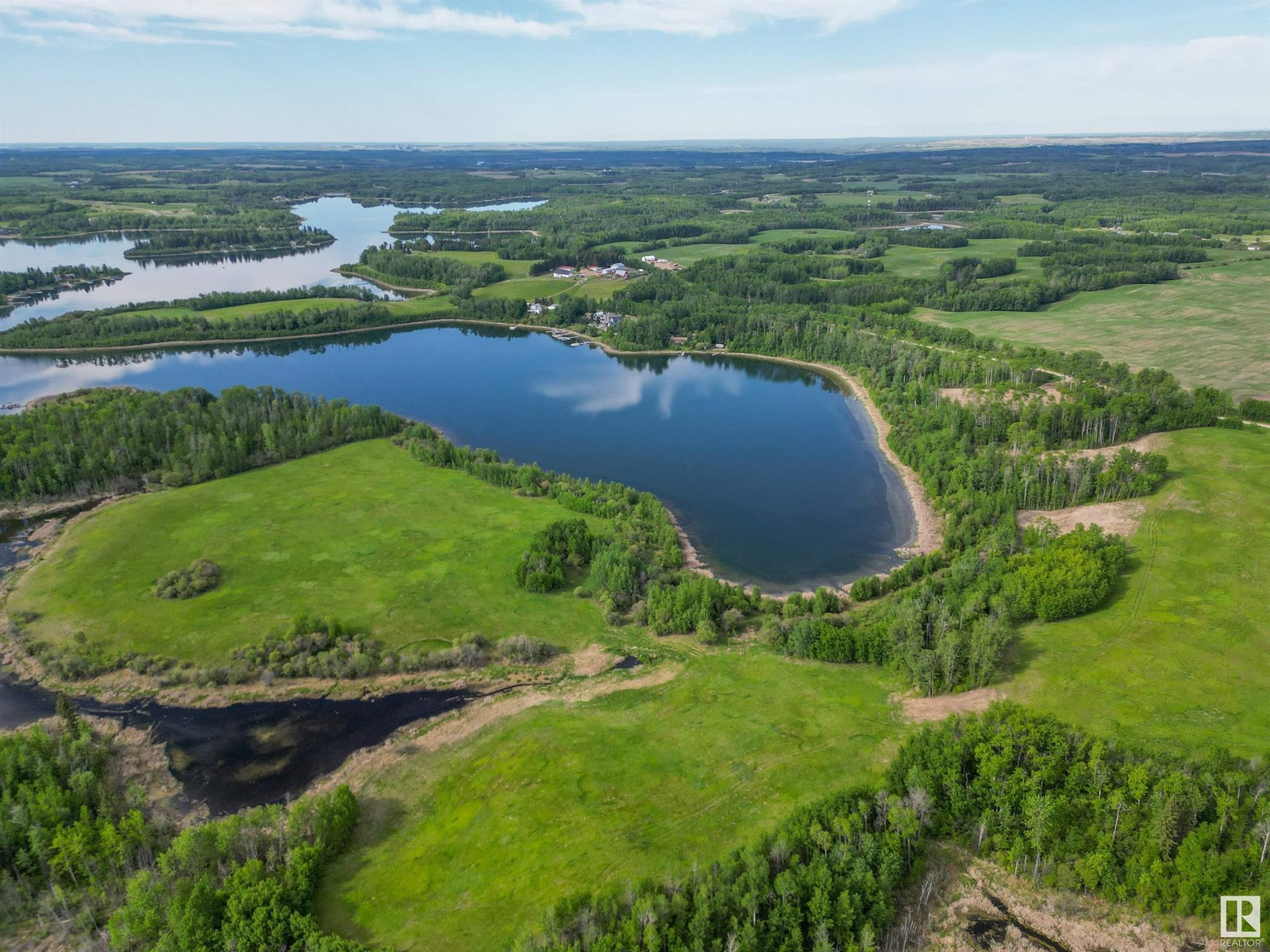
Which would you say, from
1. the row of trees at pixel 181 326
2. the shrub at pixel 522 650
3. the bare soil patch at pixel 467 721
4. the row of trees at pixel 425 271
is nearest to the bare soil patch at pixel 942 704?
the bare soil patch at pixel 467 721

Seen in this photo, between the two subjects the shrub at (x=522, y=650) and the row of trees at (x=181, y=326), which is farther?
the row of trees at (x=181, y=326)

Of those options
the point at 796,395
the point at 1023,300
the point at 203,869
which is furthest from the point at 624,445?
the point at 1023,300

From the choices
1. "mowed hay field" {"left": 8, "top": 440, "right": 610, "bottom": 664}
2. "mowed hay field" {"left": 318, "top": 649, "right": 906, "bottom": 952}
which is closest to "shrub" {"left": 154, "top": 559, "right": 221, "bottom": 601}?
"mowed hay field" {"left": 8, "top": 440, "right": 610, "bottom": 664}

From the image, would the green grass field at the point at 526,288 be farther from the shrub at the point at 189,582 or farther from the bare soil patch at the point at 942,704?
the bare soil patch at the point at 942,704

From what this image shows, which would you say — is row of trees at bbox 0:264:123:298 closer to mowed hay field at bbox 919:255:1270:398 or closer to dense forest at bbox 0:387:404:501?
dense forest at bbox 0:387:404:501

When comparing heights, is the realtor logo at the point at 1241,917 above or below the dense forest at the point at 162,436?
below

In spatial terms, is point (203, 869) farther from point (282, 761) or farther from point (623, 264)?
point (623, 264)
